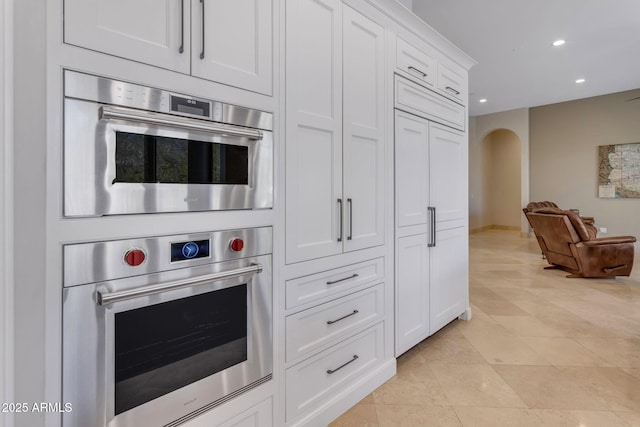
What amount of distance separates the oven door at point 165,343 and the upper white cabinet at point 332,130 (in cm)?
34

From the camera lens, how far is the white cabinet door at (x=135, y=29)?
0.99 meters

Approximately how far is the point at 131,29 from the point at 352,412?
2.03 metres

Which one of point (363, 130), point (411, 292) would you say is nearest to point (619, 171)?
point (411, 292)

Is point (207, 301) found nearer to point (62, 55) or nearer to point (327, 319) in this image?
point (327, 319)

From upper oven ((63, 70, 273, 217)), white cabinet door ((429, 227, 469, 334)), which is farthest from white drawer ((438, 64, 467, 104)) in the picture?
upper oven ((63, 70, 273, 217))

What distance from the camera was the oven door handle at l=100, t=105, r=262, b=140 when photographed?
3.38 feet

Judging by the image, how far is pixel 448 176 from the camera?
113 inches

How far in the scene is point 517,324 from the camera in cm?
321

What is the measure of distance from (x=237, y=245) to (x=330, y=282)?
64 cm

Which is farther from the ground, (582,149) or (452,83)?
(582,149)

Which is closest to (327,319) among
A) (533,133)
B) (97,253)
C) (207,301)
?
(207,301)

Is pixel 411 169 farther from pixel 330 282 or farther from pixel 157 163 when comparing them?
pixel 157 163

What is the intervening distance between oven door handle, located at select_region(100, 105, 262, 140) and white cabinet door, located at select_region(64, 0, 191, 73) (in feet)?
0.57

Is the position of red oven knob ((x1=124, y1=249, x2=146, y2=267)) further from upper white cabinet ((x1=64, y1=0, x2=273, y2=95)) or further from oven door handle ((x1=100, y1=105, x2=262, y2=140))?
upper white cabinet ((x1=64, y1=0, x2=273, y2=95))
